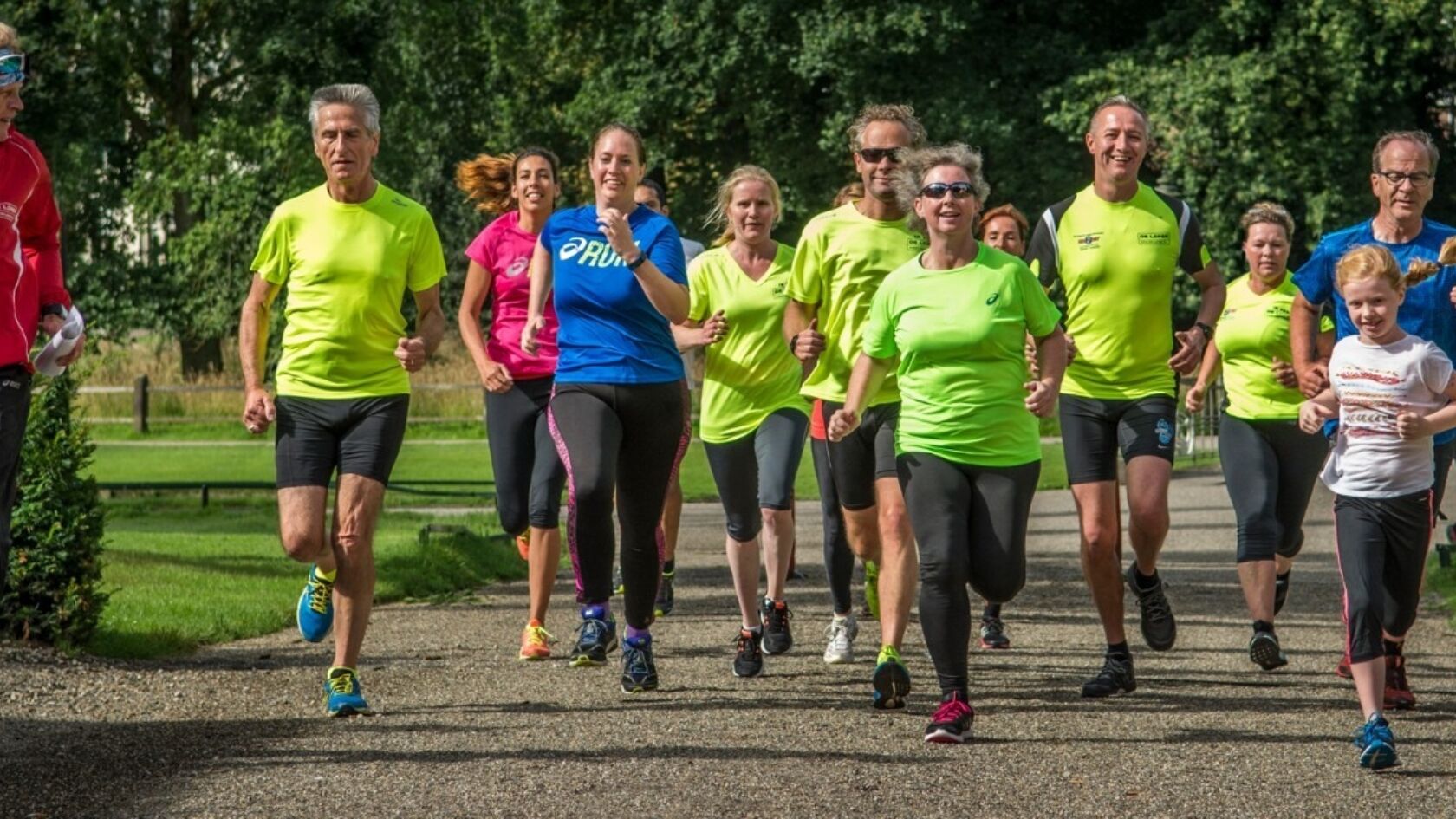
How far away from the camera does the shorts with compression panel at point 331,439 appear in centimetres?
846

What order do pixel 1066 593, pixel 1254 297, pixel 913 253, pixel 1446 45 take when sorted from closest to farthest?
1. pixel 913 253
2. pixel 1254 297
3. pixel 1066 593
4. pixel 1446 45

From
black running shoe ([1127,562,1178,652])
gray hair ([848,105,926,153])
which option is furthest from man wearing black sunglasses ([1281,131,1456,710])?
gray hair ([848,105,926,153])

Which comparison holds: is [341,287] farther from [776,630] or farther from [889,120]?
[776,630]

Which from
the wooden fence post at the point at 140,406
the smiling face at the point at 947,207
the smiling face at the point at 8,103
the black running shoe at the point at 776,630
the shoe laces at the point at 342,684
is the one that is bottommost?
the wooden fence post at the point at 140,406

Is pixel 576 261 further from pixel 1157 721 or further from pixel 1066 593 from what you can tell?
pixel 1066 593

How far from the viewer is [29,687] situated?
9.09 meters

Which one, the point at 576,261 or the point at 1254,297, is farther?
the point at 1254,297

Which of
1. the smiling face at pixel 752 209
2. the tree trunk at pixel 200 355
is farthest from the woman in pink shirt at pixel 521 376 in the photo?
the tree trunk at pixel 200 355

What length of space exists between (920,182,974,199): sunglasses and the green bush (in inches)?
163

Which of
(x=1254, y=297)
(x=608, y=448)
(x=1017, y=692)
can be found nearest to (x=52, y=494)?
(x=608, y=448)

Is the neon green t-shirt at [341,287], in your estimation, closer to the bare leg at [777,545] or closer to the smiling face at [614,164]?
the smiling face at [614,164]

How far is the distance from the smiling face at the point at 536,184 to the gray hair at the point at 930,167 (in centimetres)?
235

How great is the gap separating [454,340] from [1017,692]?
44.9 m

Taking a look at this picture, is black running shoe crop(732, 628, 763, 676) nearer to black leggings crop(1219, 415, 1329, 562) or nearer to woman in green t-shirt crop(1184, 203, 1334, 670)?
woman in green t-shirt crop(1184, 203, 1334, 670)
